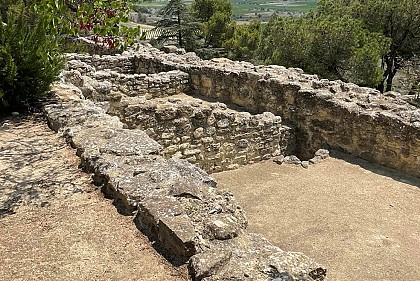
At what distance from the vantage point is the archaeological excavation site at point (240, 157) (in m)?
4.14

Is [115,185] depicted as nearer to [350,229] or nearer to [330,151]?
[350,229]

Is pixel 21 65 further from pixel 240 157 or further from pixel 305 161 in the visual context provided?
pixel 305 161

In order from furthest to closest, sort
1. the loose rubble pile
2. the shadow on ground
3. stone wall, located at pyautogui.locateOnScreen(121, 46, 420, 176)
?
the loose rubble pile < stone wall, located at pyautogui.locateOnScreen(121, 46, 420, 176) < the shadow on ground

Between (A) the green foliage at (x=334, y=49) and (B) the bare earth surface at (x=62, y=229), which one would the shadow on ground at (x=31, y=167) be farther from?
(A) the green foliage at (x=334, y=49)

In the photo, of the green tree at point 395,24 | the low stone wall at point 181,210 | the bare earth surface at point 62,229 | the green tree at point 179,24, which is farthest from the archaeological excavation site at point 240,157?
the green tree at point 179,24

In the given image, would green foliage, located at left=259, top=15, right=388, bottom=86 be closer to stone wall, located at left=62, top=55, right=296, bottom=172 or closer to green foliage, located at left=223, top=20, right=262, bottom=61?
green foliage, located at left=223, top=20, right=262, bottom=61

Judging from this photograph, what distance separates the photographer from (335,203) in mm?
Answer: 8602

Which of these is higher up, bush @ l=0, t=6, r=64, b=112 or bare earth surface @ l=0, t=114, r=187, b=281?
bush @ l=0, t=6, r=64, b=112

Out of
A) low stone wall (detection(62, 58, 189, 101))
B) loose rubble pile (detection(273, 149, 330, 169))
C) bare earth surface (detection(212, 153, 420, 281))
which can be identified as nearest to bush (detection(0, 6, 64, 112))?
low stone wall (detection(62, 58, 189, 101))

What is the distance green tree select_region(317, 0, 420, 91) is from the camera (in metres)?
21.0

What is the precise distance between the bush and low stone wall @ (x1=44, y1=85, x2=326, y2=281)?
5.20 ft

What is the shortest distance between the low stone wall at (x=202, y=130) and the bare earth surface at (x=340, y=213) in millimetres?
409

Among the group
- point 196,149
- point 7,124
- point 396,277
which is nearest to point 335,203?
point 396,277

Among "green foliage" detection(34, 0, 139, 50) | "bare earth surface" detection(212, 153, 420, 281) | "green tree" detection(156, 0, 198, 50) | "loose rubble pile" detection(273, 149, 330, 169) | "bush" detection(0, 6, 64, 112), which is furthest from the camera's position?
"green tree" detection(156, 0, 198, 50)
